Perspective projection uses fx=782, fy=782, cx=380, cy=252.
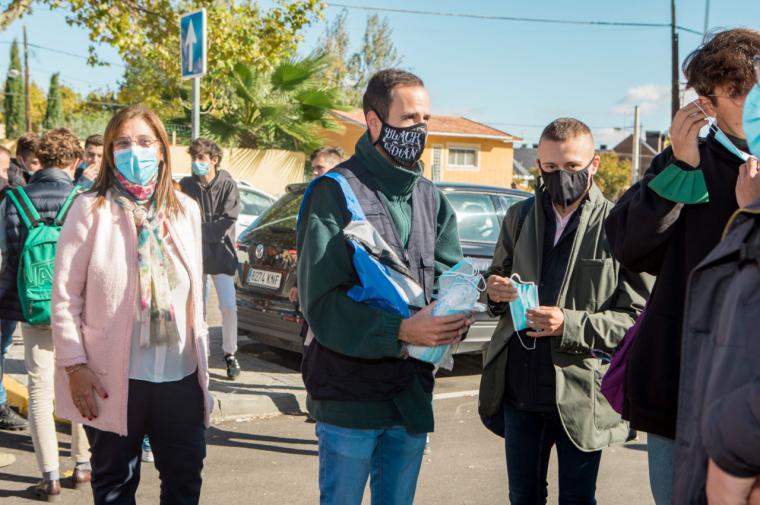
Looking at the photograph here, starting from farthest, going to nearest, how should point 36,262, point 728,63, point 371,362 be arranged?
1. point 36,262
2. point 371,362
3. point 728,63

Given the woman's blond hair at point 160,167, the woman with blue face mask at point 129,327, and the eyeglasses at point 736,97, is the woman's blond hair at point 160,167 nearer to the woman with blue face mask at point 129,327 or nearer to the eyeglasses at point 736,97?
the woman with blue face mask at point 129,327

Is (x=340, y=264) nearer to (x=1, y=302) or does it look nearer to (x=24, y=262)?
(x=24, y=262)

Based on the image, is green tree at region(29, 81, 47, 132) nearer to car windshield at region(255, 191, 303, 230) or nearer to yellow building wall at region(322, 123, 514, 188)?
yellow building wall at region(322, 123, 514, 188)

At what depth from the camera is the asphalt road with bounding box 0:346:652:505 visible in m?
4.57

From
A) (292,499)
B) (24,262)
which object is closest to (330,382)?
(292,499)

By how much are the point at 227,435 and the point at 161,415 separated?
2.77 metres

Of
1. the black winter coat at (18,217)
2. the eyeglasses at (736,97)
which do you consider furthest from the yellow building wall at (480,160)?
the eyeglasses at (736,97)

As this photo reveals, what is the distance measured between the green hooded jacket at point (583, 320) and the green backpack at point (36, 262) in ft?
8.15

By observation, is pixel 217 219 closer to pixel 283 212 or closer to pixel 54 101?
pixel 283 212

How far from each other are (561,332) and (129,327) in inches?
65.2

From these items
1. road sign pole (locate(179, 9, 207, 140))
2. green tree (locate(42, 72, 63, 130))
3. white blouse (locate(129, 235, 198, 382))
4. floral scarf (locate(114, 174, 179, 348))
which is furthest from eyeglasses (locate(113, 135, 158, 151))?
green tree (locate(42, 72, 63, 130))

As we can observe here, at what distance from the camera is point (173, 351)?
10.1 ft

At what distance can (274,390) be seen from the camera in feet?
21.5

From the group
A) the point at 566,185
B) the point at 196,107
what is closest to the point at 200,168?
the point at 196,107
